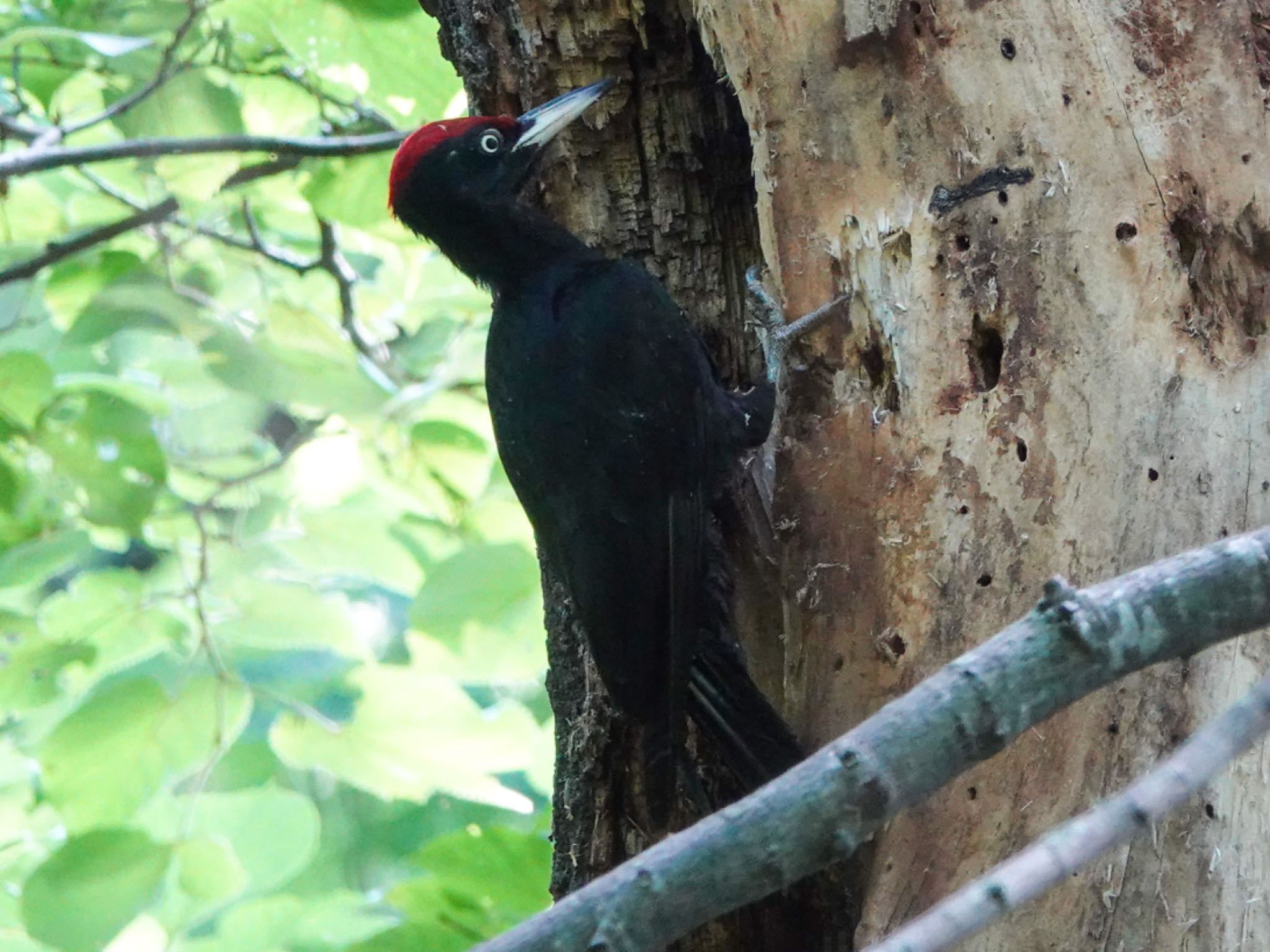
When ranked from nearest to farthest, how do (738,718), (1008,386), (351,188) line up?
1. (1008,386)
2. (738,718)
3. (351,188)

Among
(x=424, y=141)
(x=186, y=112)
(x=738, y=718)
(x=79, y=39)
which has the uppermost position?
(x=79, y=39)

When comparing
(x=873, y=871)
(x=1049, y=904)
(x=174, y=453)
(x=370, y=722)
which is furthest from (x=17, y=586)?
(x=1049, y=904)

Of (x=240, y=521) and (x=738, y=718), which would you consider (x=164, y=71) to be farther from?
(x=738, y=718)

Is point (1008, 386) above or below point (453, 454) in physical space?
below

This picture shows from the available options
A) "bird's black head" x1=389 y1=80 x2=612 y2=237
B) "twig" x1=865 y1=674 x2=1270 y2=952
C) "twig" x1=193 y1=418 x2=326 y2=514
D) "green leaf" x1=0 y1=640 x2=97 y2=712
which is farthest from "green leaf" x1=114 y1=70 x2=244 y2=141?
"twig" x1=865 y1=674 x2=1270 y2=952

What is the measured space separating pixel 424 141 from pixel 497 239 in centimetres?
25

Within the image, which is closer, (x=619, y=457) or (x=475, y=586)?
(x=619, y=457)

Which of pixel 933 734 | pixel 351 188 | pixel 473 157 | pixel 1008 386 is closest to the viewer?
pixel 933 734

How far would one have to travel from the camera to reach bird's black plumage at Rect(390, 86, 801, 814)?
220 centimetres

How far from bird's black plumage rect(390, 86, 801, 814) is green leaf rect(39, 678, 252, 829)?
A: 3.05 ft

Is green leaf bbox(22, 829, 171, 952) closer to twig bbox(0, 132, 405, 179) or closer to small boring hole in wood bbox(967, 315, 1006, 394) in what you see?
twig bbox(0, 132, 405, 179)

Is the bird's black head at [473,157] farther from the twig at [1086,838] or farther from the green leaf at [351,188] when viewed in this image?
the twig at [1086,838]

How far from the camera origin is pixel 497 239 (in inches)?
107

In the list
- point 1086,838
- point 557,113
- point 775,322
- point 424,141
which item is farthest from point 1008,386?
point 424,141
